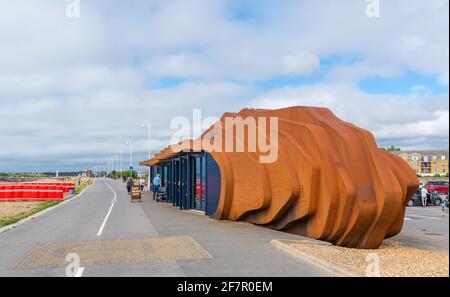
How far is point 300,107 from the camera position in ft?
46.6

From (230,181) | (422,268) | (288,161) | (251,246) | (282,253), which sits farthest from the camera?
(230,181)

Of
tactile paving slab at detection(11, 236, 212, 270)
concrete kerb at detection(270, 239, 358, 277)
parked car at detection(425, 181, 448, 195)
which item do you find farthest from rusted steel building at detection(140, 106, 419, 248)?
parked car at detection(425, 181, 448, 195)

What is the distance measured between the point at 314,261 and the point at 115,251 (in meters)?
4.28

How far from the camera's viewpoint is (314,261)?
849 cm

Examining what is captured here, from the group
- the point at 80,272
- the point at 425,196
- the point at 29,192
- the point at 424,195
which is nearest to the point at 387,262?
the point at 80,272

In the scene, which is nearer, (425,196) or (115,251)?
(115,251)

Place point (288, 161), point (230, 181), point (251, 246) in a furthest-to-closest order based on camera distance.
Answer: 1. point (230, 181)
2. point (288, 161)
3. point (251, 246)

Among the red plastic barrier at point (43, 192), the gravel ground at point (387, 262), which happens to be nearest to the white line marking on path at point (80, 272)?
the gravel ground at point (387, 262)

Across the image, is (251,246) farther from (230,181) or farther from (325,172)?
(230,181)

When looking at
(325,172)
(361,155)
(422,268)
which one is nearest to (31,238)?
(325,172)

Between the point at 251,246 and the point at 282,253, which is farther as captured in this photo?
the point at 251,246

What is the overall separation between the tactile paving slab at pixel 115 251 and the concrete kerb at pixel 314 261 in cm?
157

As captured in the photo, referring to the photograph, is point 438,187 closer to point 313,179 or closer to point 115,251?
point 313,179
